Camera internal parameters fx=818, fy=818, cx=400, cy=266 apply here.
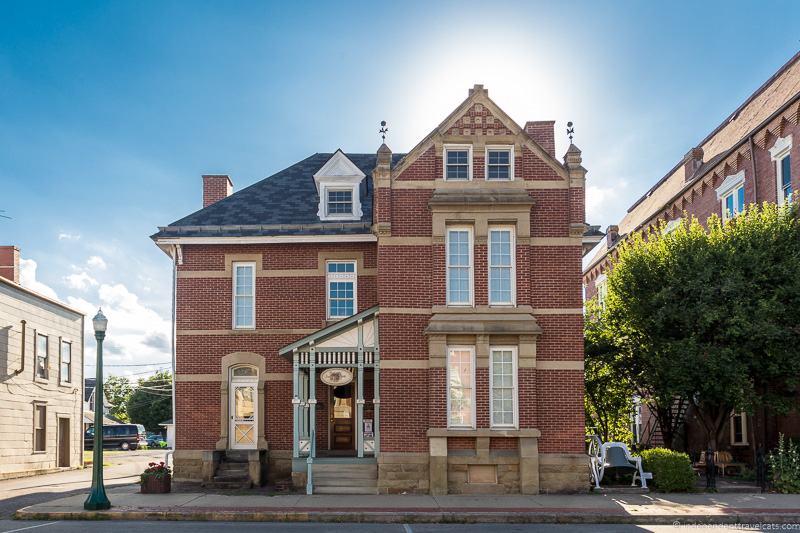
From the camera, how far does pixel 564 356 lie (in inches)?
838

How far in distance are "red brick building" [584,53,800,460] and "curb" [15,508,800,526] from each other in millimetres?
8760

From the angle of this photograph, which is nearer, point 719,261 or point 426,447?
point 426,447

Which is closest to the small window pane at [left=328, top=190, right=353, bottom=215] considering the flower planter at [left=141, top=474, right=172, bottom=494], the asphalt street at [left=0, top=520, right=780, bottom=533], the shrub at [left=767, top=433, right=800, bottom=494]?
the flower planter at [left=141, top=474, right=172, bottom=494]

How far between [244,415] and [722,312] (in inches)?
543

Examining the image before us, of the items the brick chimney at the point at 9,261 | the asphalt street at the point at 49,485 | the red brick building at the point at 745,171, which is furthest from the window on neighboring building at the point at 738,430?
the brick chimney at the point at 9,261

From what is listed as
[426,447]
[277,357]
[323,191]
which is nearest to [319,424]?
[277,357]

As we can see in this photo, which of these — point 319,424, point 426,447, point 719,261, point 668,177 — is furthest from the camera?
point 668,177

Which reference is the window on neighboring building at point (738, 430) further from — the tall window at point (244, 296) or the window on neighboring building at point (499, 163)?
the tall window at point (244, 296)

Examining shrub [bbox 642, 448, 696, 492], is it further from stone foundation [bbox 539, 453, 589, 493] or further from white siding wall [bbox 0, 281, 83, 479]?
white siding wall [bbox 0, 281, 83, 479]

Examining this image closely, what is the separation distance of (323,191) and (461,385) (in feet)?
26.1

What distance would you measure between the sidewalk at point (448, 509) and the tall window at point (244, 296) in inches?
247

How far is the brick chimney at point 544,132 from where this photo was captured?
2545 cm

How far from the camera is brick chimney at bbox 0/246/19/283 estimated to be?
106 feet

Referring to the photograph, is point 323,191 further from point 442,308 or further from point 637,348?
point 637,348
